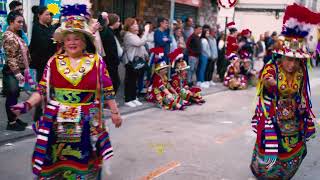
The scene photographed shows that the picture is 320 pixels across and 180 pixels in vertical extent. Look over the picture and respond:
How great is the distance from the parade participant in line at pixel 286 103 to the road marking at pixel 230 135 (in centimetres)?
Answer: 220

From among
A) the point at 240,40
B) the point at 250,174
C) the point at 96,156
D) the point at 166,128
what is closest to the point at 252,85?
the point at 240,40

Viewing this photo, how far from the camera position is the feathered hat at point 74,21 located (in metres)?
3.59

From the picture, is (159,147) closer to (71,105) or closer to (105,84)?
(105,84)

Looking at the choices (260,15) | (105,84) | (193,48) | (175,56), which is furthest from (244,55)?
(260,15)

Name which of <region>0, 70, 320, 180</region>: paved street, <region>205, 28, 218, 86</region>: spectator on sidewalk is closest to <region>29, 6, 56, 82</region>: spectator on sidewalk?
<region>0, 70, 320, 180</region>: paved street

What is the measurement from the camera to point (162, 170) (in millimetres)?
5191

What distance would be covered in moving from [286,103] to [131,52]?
5.02 metres

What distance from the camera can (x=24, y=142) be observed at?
613cm

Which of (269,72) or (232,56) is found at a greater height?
(269,72)

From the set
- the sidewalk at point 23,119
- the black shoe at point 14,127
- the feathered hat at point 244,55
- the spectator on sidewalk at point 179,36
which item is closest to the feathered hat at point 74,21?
the sidewalk at point 23,119

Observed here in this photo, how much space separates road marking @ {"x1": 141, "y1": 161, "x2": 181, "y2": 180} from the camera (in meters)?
4.96

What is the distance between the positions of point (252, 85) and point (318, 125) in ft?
18.0

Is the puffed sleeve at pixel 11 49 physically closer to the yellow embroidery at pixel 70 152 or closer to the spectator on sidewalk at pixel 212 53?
the yellow embroidery at pixel 70 152

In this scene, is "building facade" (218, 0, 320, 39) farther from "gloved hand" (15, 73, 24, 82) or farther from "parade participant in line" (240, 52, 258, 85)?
"gloved hand" (15, 73, 24, 82)
